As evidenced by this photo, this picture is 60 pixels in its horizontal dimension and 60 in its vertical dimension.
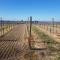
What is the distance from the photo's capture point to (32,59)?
1006 cm

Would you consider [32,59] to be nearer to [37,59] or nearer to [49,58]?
[37,59]

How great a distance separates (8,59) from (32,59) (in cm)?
152

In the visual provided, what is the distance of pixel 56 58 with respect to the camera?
33.7ft

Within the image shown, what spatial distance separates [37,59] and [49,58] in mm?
867

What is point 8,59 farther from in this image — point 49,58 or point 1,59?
point 49,58

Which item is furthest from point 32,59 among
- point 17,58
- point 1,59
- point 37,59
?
point 1,59

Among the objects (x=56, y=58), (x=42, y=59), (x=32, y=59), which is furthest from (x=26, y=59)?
(x=56, y=58)

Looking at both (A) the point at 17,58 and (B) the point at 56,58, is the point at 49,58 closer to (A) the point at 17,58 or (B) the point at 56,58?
(B) the point at 56,58

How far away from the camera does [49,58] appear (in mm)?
10438

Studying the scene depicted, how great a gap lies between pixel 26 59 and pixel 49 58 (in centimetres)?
155

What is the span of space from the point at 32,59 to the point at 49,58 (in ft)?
3.91

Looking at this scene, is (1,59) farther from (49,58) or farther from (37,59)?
(49,58)

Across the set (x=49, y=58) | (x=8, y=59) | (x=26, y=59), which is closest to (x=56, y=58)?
(x=49, y=58)

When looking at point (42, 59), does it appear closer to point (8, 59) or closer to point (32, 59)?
point (32, 59)
